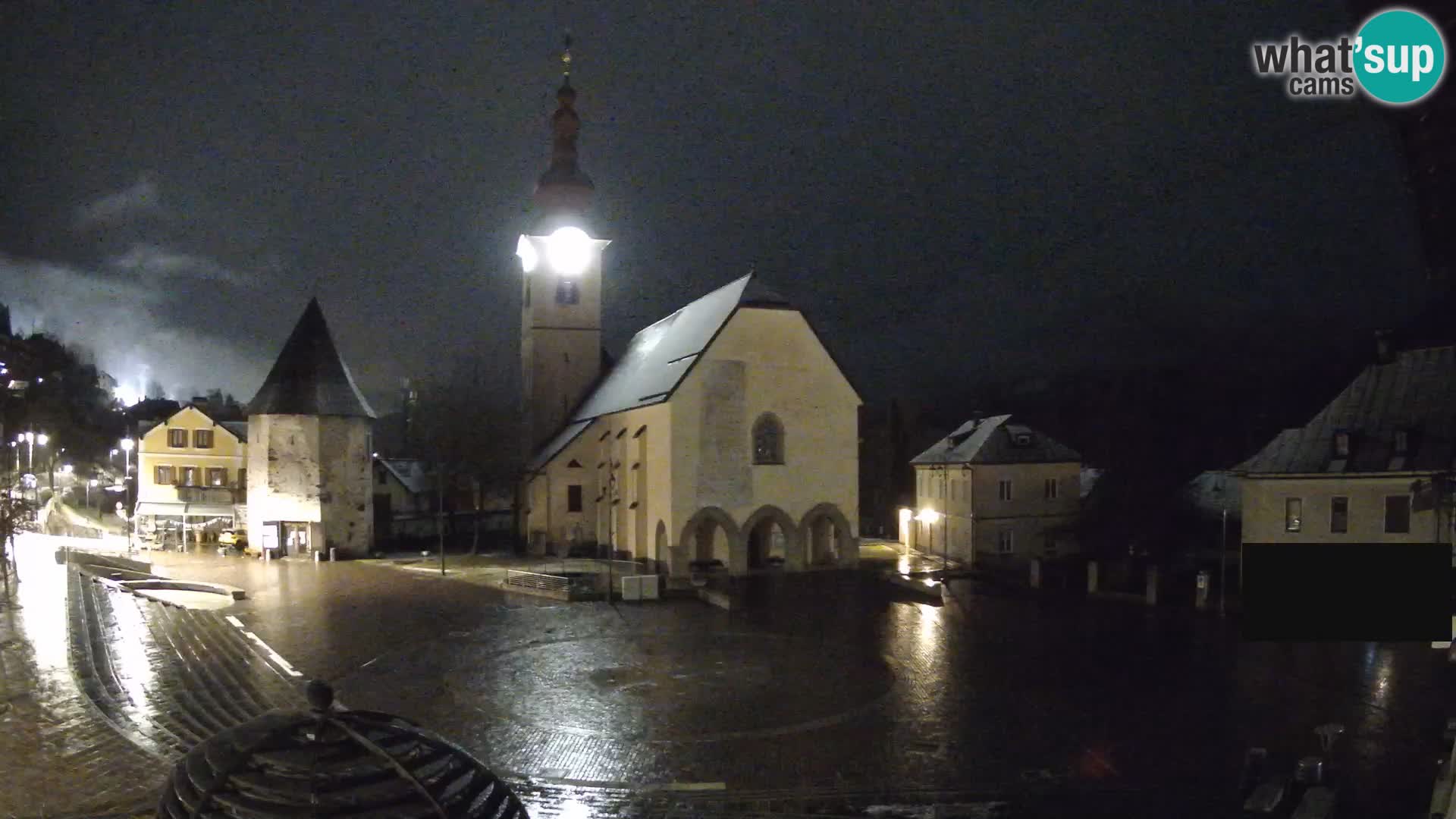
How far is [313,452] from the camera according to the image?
132 ft

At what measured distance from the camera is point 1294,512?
12.5 metres

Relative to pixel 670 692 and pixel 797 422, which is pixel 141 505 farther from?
pixel 670 692

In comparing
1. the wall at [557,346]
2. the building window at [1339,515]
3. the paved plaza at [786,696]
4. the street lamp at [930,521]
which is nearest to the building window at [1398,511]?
the building window at [1339,515]

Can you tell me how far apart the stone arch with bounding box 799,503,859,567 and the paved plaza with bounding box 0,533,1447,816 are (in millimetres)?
9062

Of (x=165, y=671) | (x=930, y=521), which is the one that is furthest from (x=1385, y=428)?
(x=930, y=521)

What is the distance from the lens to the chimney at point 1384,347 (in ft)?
55.6


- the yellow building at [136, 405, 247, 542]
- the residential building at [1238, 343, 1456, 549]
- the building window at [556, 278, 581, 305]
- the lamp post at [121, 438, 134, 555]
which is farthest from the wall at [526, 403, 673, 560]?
the residential building at [1238, 343, 1456, 549]

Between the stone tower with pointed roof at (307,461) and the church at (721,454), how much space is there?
27.1 feet

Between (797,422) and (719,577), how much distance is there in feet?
21.9

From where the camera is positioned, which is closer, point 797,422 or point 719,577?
point 719,577

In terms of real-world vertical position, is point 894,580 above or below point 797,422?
below

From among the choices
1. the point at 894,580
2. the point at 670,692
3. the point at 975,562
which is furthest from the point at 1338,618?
the point at 975,562

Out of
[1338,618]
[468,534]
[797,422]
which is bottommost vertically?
[468,534]

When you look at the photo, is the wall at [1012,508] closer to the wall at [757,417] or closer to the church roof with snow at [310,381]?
the wall at [757,417]
